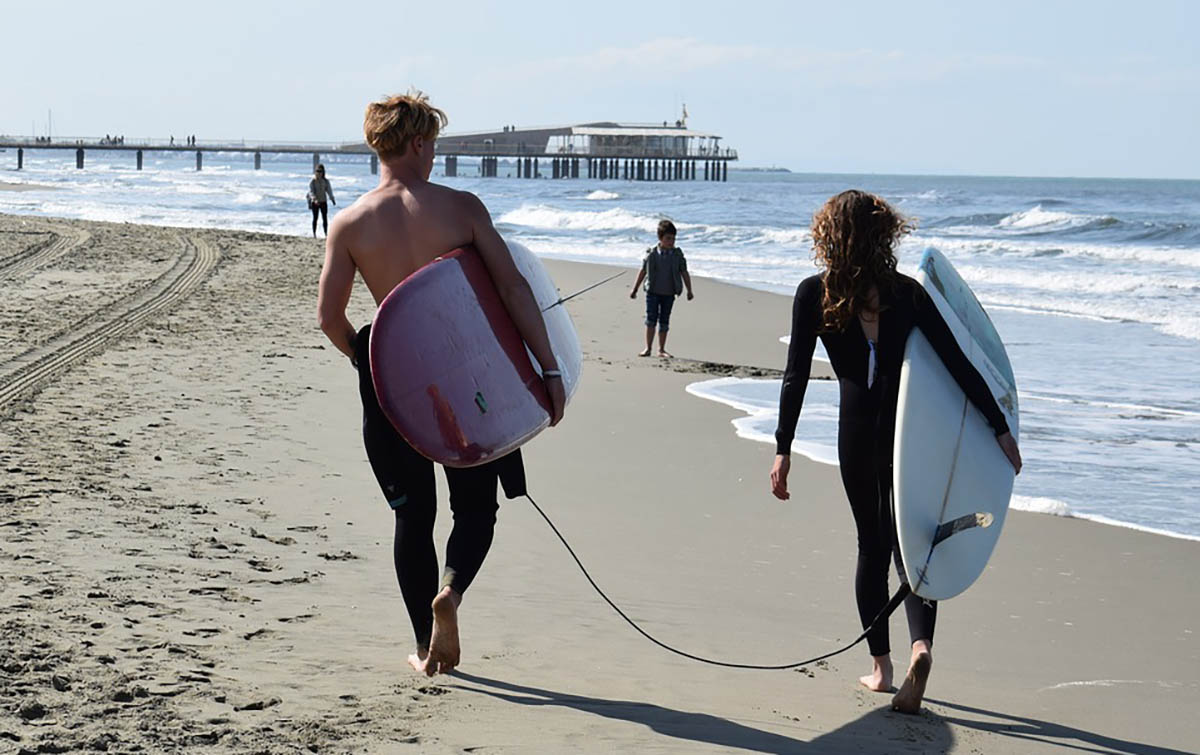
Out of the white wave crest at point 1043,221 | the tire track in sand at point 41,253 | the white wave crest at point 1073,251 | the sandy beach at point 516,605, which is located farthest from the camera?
the white wave crest at point 1043,221

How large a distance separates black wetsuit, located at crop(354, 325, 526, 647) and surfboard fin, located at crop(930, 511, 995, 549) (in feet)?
3.48

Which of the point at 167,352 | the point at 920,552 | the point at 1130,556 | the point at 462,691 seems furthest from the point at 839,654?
the point at 167,352

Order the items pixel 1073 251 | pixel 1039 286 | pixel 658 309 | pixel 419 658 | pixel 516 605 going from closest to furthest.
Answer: pixel 419 658 < pixel 516 605 < pixel 658 309 < pixel 1039 286 < pixel 1073 251

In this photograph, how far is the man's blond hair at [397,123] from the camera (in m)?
3.26

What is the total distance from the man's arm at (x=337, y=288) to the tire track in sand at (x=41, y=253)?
10.7 metres

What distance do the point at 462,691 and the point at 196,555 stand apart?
4.48 feet

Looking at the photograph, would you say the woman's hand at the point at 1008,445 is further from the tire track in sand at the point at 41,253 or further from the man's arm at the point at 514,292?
the tire track in sand at the point at 41,253

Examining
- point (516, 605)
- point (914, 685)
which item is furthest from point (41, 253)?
point (914, 685)

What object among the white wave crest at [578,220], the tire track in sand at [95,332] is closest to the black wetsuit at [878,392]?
the tire track in sand at [95,332]

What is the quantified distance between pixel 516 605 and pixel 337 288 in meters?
1.27

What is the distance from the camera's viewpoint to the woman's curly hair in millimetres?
3334

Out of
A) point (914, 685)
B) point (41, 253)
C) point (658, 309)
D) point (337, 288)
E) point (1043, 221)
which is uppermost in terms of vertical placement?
point (337, 288)

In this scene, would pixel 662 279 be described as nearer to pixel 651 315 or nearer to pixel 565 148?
pixel 651 315

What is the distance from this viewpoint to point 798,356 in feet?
11.4
